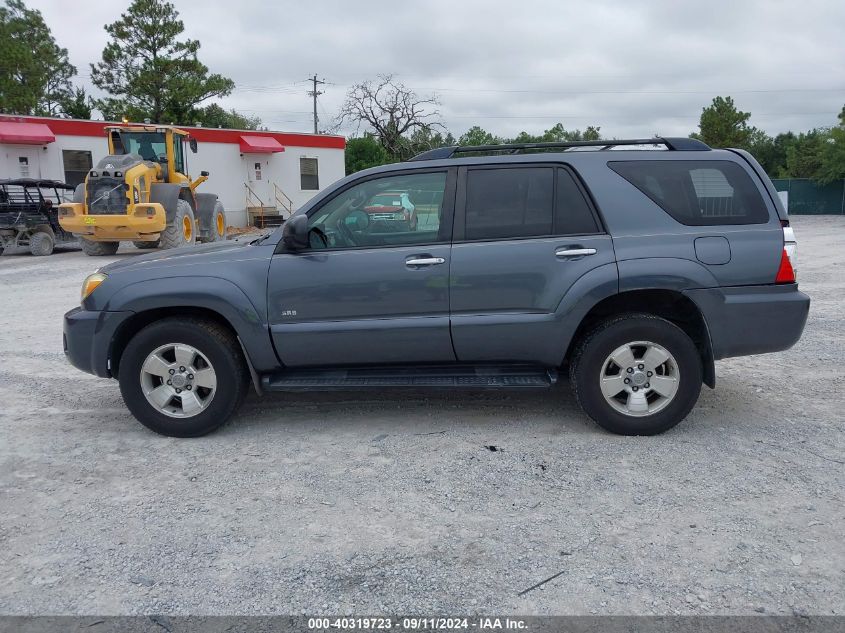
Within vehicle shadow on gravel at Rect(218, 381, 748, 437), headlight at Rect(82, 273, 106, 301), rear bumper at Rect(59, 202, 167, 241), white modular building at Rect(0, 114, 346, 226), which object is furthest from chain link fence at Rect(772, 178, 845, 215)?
headlight at Rect(82, 273, 106, 301)

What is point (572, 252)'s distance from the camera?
4297mm

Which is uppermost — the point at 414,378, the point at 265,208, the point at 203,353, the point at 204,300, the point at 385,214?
the point at 265,208

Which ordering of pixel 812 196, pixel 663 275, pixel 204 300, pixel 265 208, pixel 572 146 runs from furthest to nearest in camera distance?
1. pixel 812 196
2. pixel 265 208
3. pixel 572 146
4. pixel 204 300
5. pixel 663 275

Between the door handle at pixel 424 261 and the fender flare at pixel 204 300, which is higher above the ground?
the door handle at pixel 424 261

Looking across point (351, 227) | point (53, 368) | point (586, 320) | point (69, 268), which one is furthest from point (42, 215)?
point (586, 320)

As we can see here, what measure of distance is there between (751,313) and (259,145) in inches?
922

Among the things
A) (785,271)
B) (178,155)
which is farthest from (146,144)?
(785,271)

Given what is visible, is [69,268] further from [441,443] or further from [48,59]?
[48,59]

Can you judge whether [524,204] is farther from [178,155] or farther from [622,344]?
[178,155]

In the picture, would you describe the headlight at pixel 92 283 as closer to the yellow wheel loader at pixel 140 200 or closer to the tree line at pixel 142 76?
the yellow wheel loader at pixel 140 200

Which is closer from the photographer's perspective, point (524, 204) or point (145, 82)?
point (524, 204)

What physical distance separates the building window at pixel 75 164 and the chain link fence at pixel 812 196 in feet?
106

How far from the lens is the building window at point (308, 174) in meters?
28.0

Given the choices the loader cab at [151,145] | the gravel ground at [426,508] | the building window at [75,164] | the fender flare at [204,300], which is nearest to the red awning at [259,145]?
the building window at [75,164]
